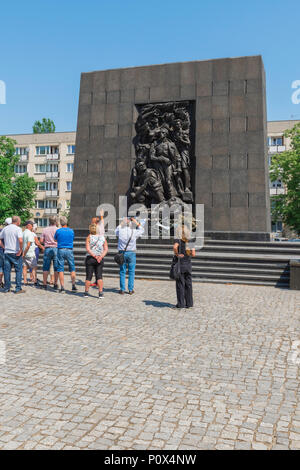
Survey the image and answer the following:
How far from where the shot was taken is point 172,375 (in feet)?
13.9

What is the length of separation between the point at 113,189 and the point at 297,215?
18837 mm

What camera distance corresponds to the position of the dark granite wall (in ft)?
52.4

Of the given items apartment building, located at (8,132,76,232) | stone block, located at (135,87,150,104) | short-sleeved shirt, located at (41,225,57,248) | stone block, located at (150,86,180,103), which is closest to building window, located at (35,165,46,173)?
apartment building, located at (8,132,76,232)

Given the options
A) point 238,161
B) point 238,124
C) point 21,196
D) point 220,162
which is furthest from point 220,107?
point 21,196

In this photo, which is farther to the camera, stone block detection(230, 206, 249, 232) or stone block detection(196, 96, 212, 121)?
stone block detection(196, 96, 212, 121)

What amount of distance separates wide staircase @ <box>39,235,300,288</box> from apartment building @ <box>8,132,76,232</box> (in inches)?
1865

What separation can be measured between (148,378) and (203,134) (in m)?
14.0

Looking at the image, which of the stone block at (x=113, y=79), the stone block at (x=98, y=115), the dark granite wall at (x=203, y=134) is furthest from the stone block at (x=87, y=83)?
the stone block at (x=98, y=115)

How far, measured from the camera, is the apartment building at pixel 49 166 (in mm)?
60312

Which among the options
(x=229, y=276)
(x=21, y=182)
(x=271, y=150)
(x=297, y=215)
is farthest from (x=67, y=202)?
(x=229, y=276)

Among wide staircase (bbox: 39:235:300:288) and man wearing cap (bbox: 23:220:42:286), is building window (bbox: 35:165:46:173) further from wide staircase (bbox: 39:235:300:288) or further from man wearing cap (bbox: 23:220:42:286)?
man wearing cap (bbox: 23:220:42:286)

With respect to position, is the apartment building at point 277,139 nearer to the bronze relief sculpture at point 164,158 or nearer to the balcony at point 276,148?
the balcony at point 276,148

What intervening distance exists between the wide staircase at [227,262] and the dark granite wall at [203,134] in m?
2.17

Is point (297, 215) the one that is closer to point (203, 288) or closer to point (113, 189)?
point (113, 189)
